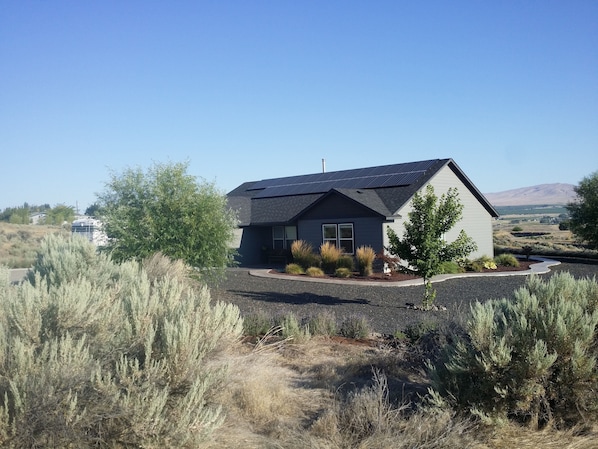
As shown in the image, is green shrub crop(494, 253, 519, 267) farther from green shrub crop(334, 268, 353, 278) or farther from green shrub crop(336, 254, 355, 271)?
green shrub crop(334, 268, 353, 278)

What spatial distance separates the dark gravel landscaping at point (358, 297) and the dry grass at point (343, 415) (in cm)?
435

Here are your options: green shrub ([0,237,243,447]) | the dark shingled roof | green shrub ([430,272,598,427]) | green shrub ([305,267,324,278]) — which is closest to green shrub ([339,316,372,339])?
green shrub ([430,272,598,427])

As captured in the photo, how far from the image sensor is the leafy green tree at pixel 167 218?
54.5 feet

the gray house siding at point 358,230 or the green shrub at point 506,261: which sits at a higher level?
the gray house siding at point 358,230


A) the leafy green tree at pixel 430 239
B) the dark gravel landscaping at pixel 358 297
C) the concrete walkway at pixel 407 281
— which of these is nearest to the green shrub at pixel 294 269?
the concrete walkway at pixel 407 281

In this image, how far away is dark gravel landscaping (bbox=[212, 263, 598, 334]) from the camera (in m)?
14.0

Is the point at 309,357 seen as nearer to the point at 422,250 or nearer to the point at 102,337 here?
the point at 102,337

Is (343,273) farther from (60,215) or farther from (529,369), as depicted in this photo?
(60,215)

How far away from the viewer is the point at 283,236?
104 feet

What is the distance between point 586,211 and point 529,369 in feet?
95.7

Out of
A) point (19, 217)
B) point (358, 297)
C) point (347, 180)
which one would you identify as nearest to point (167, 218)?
point (358, 297)

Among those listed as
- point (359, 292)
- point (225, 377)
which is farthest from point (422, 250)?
point (225, 377)

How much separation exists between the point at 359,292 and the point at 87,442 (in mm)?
15400

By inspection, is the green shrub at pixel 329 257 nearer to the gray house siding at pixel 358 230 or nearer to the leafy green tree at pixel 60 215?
the gray house siding at pixel 358 230
